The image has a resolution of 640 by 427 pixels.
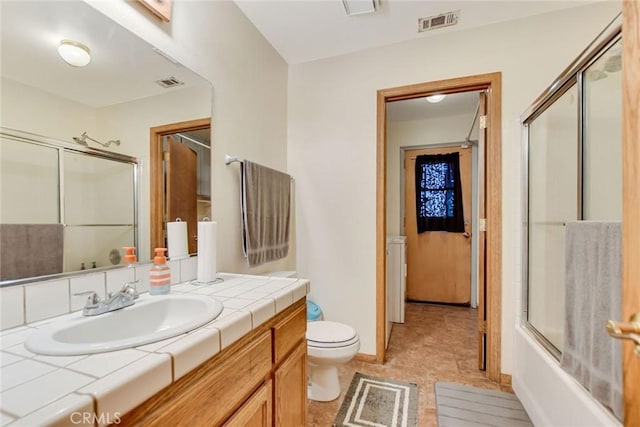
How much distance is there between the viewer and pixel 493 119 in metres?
1.86

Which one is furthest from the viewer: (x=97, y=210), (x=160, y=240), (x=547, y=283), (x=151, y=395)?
(x=547, y=283)

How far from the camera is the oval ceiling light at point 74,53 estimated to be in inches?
35.9

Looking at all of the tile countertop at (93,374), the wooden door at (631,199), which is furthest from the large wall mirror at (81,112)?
the wooden door at (631,199)

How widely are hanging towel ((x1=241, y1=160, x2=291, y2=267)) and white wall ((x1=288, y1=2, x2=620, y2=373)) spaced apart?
0.27 meters

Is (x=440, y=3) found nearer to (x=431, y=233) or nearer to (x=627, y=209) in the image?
(x=627, y=209)

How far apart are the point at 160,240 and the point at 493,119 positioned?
7.01 feet

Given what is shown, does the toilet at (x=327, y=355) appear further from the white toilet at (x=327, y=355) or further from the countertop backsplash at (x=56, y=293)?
the countertop backsplash at (x=56, y=293)

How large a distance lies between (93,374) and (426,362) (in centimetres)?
220

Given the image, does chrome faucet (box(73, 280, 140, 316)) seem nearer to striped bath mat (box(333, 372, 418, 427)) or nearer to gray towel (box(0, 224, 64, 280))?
gray towel (box(0, 224, 64, 280))

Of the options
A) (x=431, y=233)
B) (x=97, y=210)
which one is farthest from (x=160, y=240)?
(x=431, y=233)

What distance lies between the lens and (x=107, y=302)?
34.4 inches

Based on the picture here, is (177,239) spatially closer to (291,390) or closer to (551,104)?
(291,390)

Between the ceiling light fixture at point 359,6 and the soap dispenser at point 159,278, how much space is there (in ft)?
5.79

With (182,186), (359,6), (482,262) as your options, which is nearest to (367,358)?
(482,262)
